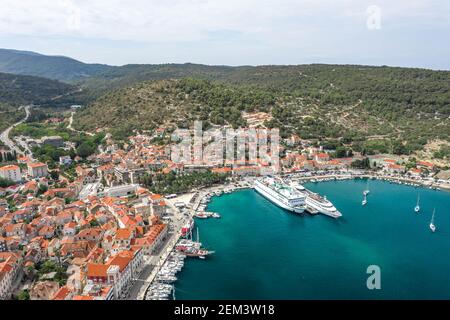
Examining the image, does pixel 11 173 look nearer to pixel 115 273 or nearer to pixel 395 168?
pixel 115 273

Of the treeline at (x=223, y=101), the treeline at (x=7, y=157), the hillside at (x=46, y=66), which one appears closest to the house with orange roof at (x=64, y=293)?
the treeline at (x=7, y=157)

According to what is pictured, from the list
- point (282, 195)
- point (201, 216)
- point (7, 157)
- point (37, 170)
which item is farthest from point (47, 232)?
point (7, 157)

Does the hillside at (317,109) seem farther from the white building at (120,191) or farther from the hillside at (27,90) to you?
the hillside at (27,90)

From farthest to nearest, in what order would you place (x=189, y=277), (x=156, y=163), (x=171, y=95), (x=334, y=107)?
(x=334, y=107) → (x=171, y=95) → (x=156, y=163) → (x=189, y=277)

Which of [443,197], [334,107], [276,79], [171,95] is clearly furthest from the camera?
[276,79]

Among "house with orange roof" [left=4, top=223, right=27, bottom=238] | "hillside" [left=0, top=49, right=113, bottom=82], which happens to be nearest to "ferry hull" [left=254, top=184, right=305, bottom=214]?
"house with orange roof" [left=4, top=223, right=27, bottom=238]

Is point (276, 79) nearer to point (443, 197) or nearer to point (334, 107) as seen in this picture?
point (334, 107)

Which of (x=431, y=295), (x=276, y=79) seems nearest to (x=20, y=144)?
(x=431, y=295)
